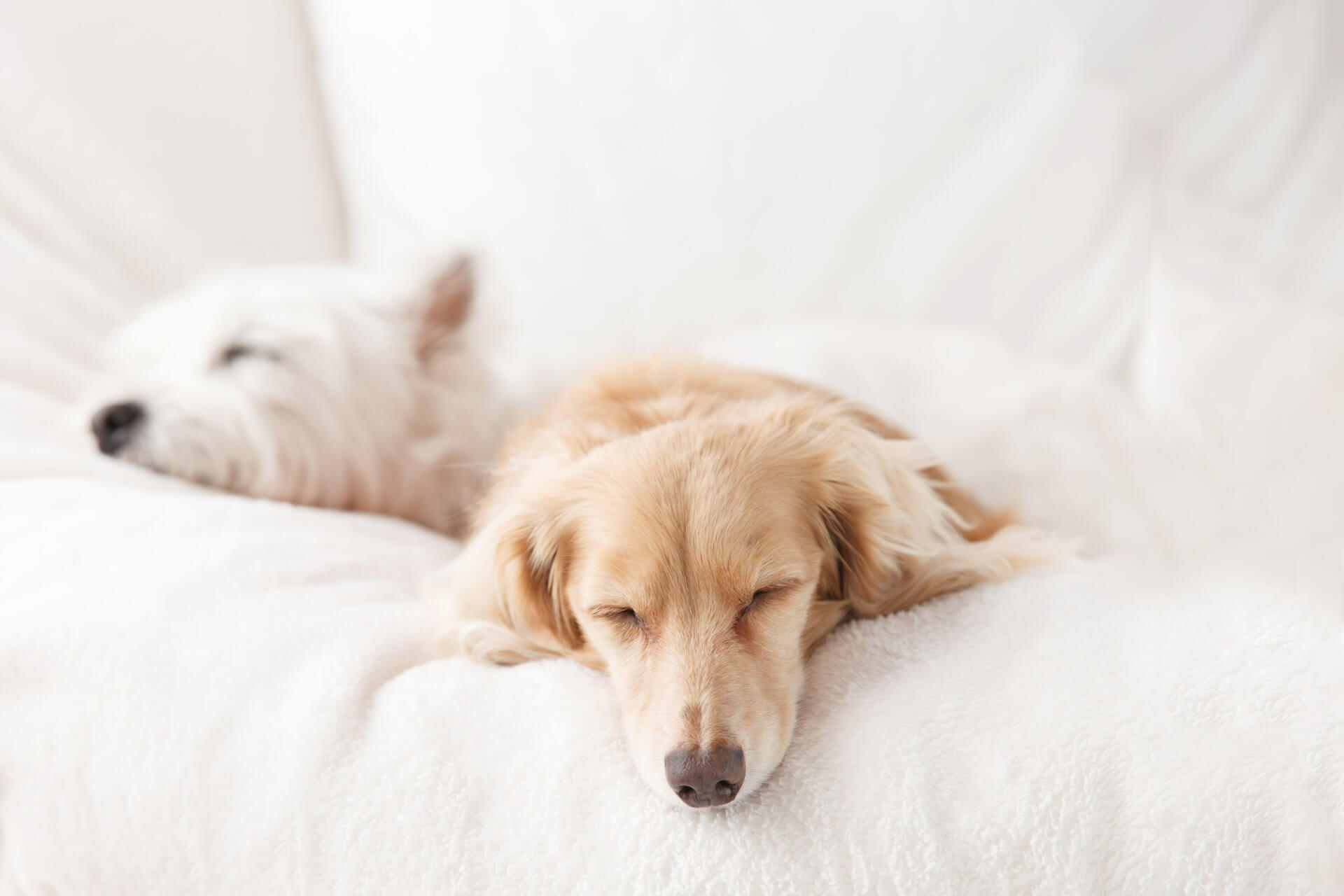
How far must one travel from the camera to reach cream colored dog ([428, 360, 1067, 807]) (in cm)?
96

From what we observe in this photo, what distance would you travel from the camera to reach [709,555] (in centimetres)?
103

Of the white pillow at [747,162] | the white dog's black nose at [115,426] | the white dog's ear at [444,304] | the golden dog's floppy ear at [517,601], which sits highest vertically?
Result: the white pillow at [747,162]

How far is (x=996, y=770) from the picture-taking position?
0.86 metres

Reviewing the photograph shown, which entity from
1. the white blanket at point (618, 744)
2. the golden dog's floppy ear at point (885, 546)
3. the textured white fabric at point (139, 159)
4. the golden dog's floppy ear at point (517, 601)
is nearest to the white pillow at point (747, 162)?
the textured white fabric at point (139, 159)

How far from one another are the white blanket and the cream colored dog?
0.18 ft

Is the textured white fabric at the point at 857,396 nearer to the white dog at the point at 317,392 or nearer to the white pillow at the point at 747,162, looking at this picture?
the white pillow at the point at 747,162

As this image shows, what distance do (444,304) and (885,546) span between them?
1.19 m

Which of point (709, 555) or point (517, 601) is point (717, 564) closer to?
point (709, 555)

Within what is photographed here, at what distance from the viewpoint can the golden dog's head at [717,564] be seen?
3.11 ft

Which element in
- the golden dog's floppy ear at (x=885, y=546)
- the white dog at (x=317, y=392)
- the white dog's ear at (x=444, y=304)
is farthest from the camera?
the white dog's ear at (x=444, y=304)

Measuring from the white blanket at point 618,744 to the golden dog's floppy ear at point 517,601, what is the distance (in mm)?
75

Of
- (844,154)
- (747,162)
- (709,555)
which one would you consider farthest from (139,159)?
(709,555)

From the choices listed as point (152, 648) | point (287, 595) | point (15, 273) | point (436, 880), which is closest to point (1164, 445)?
point (436, 880)

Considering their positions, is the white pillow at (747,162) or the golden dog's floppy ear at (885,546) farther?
the white pillow at (747,162)
